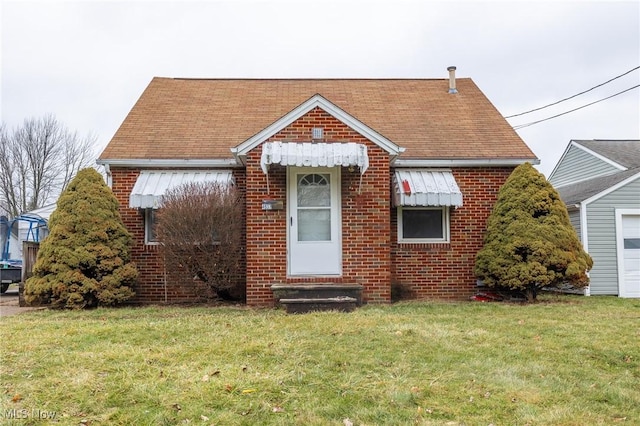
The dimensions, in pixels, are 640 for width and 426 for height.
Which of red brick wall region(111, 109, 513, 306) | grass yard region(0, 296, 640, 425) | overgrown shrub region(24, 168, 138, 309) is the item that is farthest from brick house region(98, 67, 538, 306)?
grass yard region(0, 296, 640, 425)

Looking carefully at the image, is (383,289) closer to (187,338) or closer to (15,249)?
(187,338)

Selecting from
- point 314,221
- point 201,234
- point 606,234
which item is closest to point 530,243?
point 314,221

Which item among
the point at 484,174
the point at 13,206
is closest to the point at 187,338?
the point at 484,174

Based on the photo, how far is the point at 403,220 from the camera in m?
10.9

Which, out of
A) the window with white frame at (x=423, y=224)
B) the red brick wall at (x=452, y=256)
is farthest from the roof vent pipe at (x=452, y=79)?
the window with white frame at (x=423, y=224)

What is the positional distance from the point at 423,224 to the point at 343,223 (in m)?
2.47

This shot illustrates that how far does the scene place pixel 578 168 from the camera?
18.1 meters

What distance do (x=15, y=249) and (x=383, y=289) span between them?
1441 cm

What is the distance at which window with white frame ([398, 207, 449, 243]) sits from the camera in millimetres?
10891

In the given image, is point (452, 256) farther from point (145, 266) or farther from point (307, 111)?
point (145, 266)

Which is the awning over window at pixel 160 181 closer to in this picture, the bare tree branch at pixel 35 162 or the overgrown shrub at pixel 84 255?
the overgrown shrub at pixel 84 255

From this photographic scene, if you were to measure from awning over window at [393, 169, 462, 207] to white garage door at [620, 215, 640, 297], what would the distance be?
19.5 ft

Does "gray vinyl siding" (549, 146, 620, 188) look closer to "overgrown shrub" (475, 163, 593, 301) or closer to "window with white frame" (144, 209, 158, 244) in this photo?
"overgrown shrub" (475, 163, 593, 301)

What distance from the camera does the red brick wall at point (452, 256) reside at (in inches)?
423
